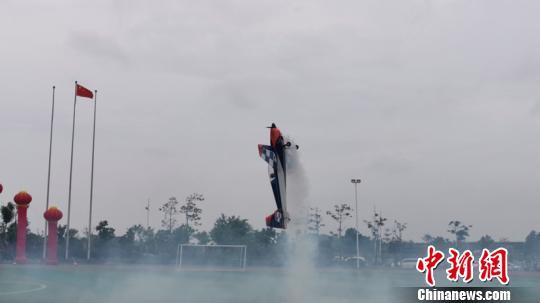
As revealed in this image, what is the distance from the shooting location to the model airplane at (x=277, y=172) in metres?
39.1

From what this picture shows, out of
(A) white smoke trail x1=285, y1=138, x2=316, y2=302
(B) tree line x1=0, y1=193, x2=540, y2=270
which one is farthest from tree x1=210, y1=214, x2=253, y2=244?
(A) white smoke trail x1=285, y1=138, x2=316, y2=302

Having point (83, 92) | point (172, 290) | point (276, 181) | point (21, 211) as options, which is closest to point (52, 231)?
point (21, 211)

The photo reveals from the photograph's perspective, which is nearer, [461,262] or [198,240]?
[461,262]

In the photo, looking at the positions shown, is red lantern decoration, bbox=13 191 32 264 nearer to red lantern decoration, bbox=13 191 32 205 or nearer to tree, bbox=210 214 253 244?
red lantern decoration, bbox=13 191 32 205

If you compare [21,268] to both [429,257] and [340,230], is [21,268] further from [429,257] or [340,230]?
[340,230]

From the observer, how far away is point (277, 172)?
129 ft

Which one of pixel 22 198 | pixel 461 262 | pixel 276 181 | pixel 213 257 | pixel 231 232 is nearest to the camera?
pixel 461 262

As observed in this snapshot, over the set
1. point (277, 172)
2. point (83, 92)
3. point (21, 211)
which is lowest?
point (21, 211)

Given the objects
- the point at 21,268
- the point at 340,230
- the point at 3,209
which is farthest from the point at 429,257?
the point at 340,230

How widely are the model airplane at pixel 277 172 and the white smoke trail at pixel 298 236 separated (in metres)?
0.53

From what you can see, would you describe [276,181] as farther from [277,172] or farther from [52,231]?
[52,231]

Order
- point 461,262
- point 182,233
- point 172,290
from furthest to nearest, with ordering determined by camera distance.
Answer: point 182,233
point 172,290
point 461,262

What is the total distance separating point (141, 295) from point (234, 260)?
54.2 meters

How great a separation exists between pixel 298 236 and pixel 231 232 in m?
75.3
